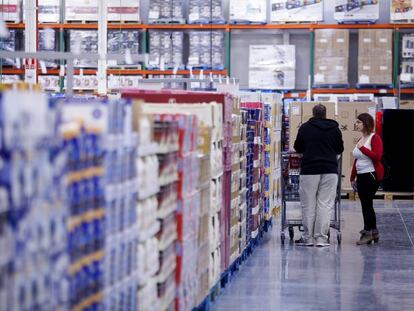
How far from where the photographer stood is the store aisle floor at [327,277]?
28.6 feet

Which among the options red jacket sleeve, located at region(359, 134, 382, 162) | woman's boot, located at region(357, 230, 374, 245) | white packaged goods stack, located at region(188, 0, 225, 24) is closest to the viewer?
red jacket sleeve, located at region(359, 134, 382, 162)

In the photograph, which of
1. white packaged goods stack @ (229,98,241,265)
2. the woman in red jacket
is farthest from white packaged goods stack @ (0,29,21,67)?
white packaged goods stack @ (229,98,241,265)

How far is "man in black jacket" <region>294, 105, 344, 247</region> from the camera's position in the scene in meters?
11.9

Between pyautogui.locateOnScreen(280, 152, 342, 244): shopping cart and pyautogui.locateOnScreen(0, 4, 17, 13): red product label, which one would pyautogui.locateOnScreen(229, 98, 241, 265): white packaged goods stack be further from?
pyautogui.locateOnScreen(0, 4, 17, 13): red product label

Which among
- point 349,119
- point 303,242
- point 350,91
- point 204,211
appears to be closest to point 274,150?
point 303,242

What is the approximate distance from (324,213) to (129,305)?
7355 millimetres

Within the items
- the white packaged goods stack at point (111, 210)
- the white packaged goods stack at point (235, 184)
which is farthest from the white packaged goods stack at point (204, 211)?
the white packaged goods stack at point (111, 210)

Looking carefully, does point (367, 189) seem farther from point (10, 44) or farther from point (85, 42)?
point (10, 44)

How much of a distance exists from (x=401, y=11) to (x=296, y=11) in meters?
2.38

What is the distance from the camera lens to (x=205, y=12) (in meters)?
22.4

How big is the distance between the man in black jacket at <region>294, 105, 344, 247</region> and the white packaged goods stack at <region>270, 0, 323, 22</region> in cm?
1035

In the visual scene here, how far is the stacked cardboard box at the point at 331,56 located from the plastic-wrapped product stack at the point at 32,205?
1825cm

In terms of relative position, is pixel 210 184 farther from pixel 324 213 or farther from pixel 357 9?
pixel 357 9

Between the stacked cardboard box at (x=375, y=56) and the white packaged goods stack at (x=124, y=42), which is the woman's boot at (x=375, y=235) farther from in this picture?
the white packaged goods stack at (x=124, y=42)
